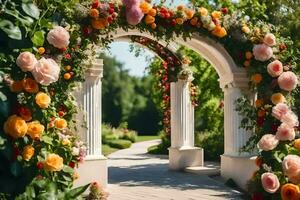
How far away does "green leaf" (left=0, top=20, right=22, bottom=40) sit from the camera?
3.27 metres

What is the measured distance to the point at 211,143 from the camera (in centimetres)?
1683

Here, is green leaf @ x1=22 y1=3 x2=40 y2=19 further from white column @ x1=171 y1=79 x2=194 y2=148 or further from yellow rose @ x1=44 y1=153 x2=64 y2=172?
white column @ x1=171 y1=79 x2=194 y2=148

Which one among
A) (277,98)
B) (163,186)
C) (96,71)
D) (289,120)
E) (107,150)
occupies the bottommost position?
(163,186)

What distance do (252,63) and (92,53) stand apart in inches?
114

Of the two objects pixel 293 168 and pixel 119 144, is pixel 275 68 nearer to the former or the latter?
pixel 293 168

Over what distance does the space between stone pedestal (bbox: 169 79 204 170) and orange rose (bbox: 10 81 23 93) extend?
8.40 m

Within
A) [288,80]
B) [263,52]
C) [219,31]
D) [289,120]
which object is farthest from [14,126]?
[219,31]

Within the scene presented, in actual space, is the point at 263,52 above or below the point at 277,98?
above

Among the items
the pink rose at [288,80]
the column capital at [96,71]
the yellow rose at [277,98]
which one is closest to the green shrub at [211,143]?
the column capital at [96,71]

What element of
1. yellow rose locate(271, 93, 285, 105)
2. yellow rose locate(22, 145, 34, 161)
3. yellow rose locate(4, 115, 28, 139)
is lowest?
yellow rose locate(22, 145, 34, 161)

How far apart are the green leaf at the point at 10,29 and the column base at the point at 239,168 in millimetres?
6843

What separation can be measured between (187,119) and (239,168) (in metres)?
2.90

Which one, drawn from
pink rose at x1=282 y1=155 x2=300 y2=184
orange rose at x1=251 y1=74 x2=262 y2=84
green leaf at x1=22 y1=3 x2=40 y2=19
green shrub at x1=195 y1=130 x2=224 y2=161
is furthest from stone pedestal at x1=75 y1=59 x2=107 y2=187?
green shrub at x1=195 y1=130 x2=224 y2=161

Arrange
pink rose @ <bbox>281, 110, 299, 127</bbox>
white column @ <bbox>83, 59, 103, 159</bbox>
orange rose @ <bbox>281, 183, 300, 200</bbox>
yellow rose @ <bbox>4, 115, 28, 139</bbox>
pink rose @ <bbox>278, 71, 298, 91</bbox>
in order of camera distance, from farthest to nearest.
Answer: white column @ <bbox>83, 59, 103, 159</bbox>, pink rose @ <bbox>278, 71, 298, 91</bbox>, pink rose @ <bbox>281, 110, 299, 127</bbox>, orange rose @ <bbox>281, 183, 300, 200</bbox>, yellow rose @ <bbox>4, 115, 28, 139</bbox>
